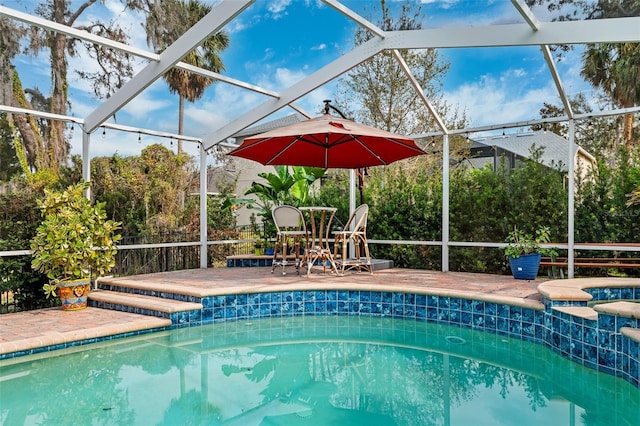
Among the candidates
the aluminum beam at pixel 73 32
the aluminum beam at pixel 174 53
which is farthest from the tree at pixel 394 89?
the aluminum beam at pixel 174 53

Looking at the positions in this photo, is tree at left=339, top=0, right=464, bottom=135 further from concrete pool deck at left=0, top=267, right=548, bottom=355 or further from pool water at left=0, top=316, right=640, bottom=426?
pool water at left=0, top=316, right=640, bottom=426

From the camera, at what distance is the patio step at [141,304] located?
18.9 feet

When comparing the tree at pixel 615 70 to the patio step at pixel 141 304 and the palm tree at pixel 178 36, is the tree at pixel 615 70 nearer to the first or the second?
the palm tree at pixel 178 36

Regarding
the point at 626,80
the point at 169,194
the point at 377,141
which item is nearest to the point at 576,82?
the point at 626,80

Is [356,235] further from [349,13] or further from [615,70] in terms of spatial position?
[615,70]

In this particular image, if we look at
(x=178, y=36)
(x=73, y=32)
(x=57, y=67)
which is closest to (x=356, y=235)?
(x=73, y=32)

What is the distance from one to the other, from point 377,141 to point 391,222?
7.87ft

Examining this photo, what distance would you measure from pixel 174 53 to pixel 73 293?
3410mm

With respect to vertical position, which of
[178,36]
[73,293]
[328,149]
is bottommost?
[73,293]

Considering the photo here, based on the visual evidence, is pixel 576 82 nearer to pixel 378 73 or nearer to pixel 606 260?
pixel 378 73

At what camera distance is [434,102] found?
14727 mm

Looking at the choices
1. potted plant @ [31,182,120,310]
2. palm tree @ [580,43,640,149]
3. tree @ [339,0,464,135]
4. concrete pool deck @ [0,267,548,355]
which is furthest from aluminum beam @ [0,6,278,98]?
palm tree @ [580,43,640,149]

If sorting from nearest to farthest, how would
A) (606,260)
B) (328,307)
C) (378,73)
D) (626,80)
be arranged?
(328,307) < (606,260) < (626,80) < (378,73)

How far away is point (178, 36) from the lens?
14.1m
